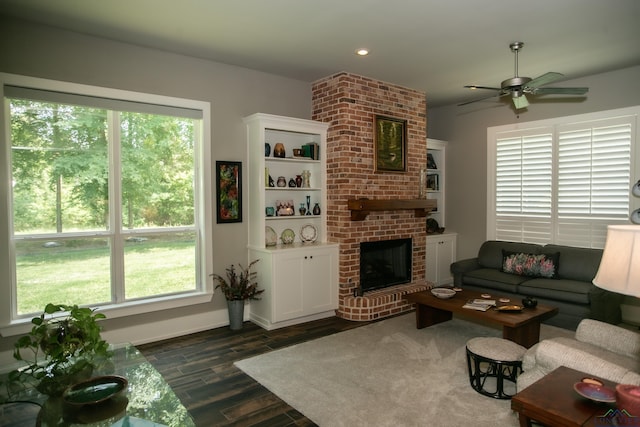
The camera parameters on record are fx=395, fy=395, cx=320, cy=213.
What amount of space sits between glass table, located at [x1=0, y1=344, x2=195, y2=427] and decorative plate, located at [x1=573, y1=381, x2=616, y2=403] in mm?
1880

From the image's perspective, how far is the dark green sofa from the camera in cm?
420

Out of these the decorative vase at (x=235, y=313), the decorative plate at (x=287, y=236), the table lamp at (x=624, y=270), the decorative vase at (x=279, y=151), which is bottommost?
the decorative vase at (x=235, y=313)

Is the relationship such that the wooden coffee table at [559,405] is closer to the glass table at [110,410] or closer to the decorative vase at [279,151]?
the glass table at [110,410]

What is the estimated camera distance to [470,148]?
636 centimetres

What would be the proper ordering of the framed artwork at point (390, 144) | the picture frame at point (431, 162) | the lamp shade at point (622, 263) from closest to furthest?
the lamp shade at point (622, 263) < the framed artwork at point (390, 144) < the picture frame at point (431, 162)

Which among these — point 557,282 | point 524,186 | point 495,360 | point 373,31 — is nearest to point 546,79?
point 373,31

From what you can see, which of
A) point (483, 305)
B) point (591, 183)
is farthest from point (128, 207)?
point (591, 183)

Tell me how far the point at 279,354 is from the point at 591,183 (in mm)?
4343

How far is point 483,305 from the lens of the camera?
3785 mm

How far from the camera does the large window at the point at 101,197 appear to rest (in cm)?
346

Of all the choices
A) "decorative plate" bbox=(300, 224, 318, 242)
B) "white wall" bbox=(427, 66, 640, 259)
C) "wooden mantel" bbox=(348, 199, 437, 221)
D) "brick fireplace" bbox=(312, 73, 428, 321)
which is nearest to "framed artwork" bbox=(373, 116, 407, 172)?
"brick fireplace" bbox=(312, 73, 428, 321)

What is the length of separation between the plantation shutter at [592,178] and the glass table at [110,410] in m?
5.19

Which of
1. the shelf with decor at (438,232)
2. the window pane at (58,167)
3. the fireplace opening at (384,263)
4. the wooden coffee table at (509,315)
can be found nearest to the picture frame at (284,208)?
the fireplace opening at (384,263)

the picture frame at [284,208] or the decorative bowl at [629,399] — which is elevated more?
the picture frame at [284,208]
